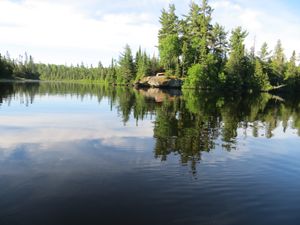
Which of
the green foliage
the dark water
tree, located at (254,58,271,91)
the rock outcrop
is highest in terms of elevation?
the green foliage

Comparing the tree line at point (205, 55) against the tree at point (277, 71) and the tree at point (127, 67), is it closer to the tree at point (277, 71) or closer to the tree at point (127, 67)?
the tree at point (277, 71)

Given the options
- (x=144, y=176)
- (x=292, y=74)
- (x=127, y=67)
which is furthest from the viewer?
(x=127, y=67)

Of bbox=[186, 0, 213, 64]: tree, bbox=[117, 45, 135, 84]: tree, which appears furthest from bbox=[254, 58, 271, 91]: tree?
bbox=[117, 45, 135, 84]: tree

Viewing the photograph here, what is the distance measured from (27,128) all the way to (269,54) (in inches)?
4141

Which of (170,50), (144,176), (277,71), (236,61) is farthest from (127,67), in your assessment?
(144,176)

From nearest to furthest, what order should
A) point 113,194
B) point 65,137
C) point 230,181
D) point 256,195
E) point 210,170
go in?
1. point 113,194
2. point 256,195
3. point 230,181
4. point 210,170
5. point 65,137

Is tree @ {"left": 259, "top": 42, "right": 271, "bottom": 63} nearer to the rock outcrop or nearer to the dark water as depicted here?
the rock outcrop

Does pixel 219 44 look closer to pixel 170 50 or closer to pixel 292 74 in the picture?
pixel 170 50

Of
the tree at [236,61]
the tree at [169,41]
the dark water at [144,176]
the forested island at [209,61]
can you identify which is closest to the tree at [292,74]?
the forested island at [209,61]

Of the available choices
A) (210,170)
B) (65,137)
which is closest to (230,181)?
(210,170)

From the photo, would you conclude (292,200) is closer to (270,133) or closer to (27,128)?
(270,133)

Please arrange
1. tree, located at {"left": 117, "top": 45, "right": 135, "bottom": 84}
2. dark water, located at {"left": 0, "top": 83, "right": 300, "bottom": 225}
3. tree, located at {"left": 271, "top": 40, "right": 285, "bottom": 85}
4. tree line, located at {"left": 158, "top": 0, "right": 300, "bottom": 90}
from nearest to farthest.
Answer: dark water, located at {"left": 0, "top": 83, "right": 300, "bottom": 225} < tree line, located at {"left": 158, "top": 0, "right": 300, "bottom": 90} < tree, located at {"left": 271, "top": 40, "right": 285, "bottom": 85} < tree, located at {"left": 117, "top": 45, "right": 135, "bottom": 84}

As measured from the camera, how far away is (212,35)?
91.4m

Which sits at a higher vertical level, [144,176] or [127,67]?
[127,67]
